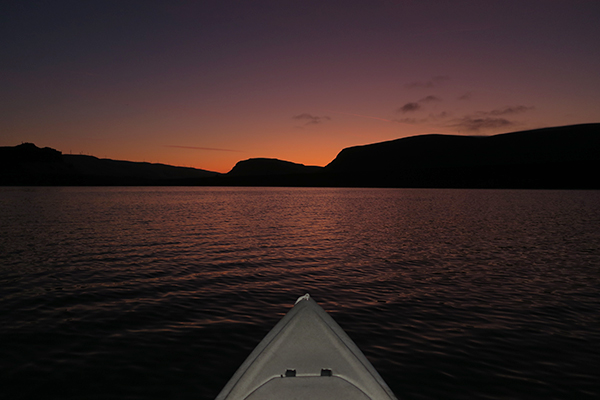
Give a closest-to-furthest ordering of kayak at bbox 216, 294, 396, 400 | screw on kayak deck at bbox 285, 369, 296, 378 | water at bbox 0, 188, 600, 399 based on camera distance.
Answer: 1. kayak at bbox 216, 294, 396, 400
2. screw on kayak deck at bbox 285, 369, 296, 378
3. water at bbox 0, 188, 600, 399

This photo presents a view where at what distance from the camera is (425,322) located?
369 inches

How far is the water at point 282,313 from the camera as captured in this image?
655 centimetres

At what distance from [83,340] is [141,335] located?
3.96 ft

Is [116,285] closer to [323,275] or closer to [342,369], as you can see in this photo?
[323,275]

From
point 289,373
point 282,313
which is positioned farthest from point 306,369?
point 282,313

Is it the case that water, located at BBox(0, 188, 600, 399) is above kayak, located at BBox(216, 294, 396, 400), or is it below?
below

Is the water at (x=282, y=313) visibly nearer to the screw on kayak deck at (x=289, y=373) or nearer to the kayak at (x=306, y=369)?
the kayak at (x=306, y=369)

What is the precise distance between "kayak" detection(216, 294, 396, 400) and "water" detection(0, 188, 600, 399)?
7.12ft

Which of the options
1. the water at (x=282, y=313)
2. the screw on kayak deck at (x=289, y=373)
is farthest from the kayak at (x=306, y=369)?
the water at (x=282, y=313)

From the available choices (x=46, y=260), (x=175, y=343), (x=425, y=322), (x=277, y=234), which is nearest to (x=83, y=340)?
(x=175, y=343)

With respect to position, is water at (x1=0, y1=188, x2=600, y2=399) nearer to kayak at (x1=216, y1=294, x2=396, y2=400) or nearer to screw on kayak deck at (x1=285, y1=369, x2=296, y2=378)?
kayak at (x1=216, y1=294, x2=396, y2=400)

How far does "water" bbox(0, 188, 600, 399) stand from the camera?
655 centimetres

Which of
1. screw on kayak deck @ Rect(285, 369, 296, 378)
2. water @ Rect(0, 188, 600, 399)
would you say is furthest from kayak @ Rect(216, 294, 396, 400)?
water @ Rect(0, 188, 600, 399)

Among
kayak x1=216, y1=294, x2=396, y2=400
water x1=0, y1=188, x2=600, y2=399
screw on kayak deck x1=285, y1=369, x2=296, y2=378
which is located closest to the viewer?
kayak x1=216, y1=294, x2=396, y2=400
